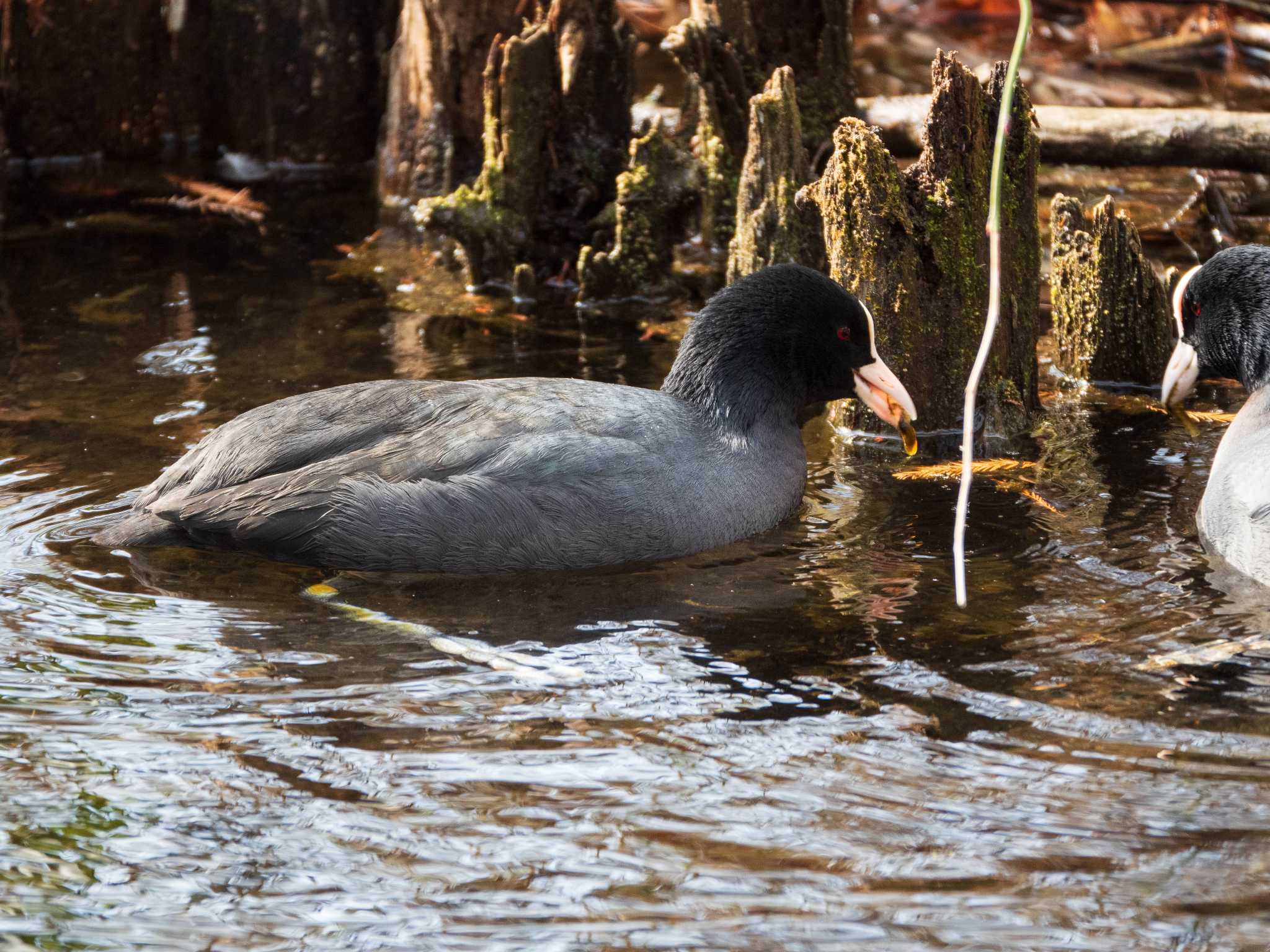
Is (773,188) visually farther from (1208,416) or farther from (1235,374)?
(1235,374)

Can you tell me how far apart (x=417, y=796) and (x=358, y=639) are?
936 mm

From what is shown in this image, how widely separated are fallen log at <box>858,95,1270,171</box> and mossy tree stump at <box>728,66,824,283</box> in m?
1.12

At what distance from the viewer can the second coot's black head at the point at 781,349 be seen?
540 cm

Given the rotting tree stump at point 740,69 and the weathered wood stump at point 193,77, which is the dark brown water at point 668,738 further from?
the weathered wood stump at point 193,77

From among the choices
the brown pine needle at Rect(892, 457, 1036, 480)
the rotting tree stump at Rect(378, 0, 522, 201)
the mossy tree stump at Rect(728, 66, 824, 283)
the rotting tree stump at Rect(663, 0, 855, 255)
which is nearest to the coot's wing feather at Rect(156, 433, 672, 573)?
the brown pine needle at Rect(892, 457, 1036, 480)

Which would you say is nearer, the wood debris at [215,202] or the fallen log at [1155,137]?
the fallen log at [1155,137]

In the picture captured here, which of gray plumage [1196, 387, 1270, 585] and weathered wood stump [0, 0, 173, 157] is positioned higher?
weathered wood stump [0, 0, 173, 157]

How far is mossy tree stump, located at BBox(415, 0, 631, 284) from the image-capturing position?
8094 millimetres

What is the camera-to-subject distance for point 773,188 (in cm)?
720

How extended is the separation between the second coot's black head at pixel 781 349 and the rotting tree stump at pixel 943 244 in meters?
0.57

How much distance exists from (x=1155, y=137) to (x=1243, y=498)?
4.04 metres

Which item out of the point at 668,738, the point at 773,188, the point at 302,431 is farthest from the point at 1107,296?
the point at 668,738

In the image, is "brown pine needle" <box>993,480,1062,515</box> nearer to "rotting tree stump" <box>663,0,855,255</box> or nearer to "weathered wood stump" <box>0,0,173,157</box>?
"rotting tree stump" <box>663,0,855,255</box>

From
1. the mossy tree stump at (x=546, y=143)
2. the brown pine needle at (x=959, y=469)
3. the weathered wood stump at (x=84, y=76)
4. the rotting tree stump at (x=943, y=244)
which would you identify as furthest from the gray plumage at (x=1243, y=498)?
the weathered wood stump at (x=84, y=76)
